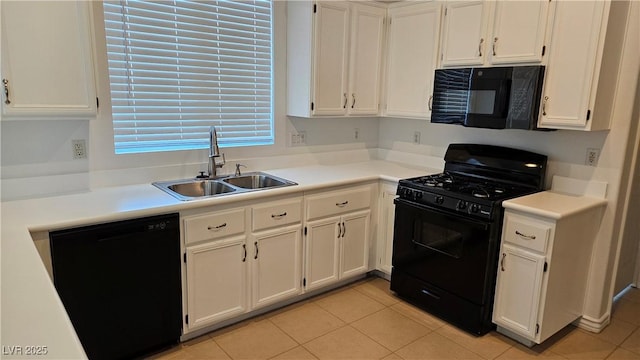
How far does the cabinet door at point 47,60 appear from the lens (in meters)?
2.04

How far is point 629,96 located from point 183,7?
2.93 meters

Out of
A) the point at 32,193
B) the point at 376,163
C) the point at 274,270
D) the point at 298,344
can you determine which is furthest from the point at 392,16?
the point at 32,193

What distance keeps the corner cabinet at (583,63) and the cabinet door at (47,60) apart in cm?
267

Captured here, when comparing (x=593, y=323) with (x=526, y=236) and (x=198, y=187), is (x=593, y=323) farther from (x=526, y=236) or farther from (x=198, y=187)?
(x=198, y=187)

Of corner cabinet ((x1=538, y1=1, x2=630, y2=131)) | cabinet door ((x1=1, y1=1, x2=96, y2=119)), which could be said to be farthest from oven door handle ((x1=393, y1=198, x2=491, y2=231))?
cabinet door ((x1=1, y1=1, x2=96, y2=119))

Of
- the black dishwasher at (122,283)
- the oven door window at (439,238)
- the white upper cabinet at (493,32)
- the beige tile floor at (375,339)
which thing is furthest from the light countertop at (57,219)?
the white upper cabinet at (493,32)

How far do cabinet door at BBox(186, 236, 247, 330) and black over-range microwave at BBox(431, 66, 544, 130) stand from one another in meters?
1.77

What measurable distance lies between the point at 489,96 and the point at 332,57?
1.22 meters

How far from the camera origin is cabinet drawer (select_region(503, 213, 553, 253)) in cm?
247

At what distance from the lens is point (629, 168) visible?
2785 millimetres

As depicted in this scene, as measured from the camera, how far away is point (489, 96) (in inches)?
112

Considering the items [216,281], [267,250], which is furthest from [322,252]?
[216,281]

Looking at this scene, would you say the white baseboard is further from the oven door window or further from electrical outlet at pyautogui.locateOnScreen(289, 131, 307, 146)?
electrical outlet at pyautogui.locateOnScreen(289, 131, 307, 146)

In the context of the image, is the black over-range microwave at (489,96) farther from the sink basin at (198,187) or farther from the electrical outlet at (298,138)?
the sink basin at (198,187)
